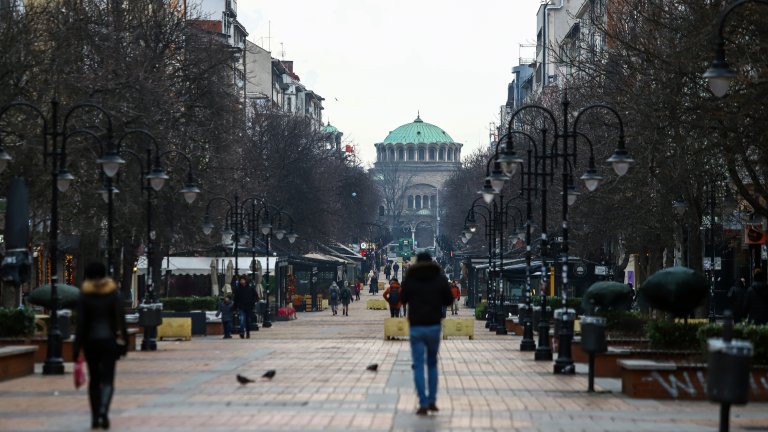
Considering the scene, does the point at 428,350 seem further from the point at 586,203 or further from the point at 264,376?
the point at 586,203

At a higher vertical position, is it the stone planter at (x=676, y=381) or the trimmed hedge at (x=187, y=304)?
the trimmed hedge at (x=187, y=304)

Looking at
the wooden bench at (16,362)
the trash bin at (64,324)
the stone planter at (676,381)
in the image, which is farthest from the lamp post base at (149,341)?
the stone planter at (676,381)

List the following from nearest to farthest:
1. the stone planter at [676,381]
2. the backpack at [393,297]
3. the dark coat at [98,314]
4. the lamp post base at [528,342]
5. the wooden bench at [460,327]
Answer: the dark coat at [98,314] < the stone planter at [676,381] < the lamp post base at [528,342] < the wooden bench at [460,327] < the backpack at [393,297]

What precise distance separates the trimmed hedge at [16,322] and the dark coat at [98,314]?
34.0 ft

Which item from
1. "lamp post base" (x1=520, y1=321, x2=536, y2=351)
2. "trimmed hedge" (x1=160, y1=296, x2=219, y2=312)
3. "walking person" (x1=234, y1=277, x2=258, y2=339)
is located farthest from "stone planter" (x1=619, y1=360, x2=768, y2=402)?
"trimmed hedge" (x1=160, y1=296, x2=219, y2=312)

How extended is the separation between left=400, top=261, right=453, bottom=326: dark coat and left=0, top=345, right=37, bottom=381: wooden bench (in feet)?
22.4

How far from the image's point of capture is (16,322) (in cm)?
2623

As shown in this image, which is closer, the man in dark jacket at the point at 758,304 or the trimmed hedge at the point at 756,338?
the trimmed hedge at the point at 756,338

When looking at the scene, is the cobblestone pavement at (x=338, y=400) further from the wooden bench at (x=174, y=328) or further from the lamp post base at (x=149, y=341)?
the wooden bench at (x=174, y=328)

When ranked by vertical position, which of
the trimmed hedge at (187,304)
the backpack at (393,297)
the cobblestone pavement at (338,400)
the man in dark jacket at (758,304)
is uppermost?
the man in dark jacket at (758,304)

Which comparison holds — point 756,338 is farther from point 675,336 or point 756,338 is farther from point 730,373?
point 730,373

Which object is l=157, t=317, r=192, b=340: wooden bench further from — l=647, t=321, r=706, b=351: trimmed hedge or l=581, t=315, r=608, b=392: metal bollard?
l=581, t=315, r=608, b=392: metal bollard

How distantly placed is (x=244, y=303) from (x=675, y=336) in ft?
71.6

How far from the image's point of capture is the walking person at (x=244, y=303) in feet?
141
